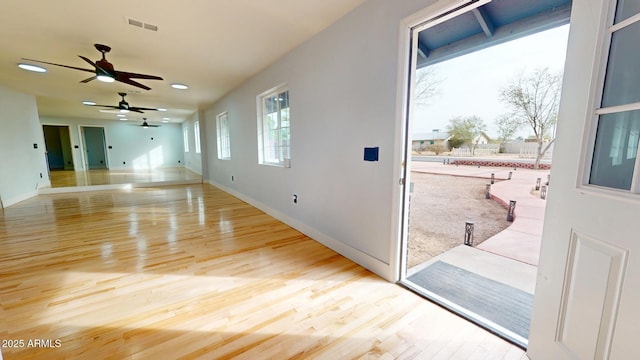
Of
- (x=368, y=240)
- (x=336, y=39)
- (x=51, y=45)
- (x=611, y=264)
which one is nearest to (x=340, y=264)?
(x=368, y=240)

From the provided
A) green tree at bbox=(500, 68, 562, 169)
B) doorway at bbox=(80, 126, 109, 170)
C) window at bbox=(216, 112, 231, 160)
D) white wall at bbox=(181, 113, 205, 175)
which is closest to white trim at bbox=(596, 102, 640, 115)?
green tree at bbox=(500, 68, 562, 169)

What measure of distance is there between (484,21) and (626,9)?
145 cm

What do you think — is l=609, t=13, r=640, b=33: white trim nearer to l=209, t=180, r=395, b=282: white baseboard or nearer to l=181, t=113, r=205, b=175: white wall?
l=209, t=180, r=395, b=282: white baseboard

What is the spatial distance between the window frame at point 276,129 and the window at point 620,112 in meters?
2.93

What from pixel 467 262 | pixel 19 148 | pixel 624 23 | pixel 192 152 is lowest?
pixel 467 262

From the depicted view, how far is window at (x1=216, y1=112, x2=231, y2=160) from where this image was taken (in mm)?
6238

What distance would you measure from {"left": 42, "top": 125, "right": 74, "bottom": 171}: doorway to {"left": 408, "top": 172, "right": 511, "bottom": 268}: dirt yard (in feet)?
51.3

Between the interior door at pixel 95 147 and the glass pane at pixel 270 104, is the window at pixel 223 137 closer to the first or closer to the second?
the glass pane at pixel 270 104

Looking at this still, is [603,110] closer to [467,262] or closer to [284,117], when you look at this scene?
[467,262]

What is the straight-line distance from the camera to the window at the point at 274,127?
145 inches

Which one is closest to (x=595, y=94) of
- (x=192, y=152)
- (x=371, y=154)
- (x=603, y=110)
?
(x=603, y=110)

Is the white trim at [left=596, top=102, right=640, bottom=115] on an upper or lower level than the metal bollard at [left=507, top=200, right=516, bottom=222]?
upper

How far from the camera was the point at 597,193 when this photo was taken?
0.97 meters

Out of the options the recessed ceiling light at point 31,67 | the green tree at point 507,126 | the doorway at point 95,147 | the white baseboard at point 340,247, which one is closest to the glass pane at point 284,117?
the white baseboard at point 340,247
